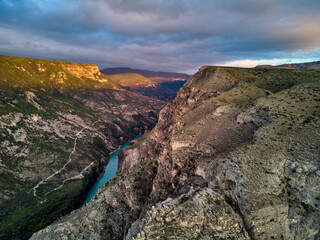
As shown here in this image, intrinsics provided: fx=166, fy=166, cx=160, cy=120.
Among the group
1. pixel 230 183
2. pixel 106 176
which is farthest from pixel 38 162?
pixel 230 183

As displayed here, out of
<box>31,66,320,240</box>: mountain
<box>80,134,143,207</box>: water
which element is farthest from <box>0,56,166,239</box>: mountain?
<box>31,66,320,240</box>: mountain

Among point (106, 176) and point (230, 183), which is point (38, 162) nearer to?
point (106, 176)

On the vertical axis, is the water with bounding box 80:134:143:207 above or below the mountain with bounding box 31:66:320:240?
below

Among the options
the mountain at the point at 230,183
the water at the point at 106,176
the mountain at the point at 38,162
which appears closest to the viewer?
the mountain at the point at 230,183

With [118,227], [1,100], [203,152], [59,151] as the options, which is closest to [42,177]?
[59,151]

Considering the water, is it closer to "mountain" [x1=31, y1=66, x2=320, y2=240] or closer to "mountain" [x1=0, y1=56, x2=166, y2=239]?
"mountain" [x1=0, y1=56, x2=166, y2=239]

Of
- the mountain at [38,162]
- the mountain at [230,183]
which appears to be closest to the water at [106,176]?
the mountain at [38,162]

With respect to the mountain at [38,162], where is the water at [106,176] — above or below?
below

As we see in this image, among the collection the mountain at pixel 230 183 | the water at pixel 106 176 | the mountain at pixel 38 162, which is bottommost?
the water at pixel 106 176

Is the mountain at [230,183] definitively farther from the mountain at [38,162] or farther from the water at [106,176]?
the water at [106,176]

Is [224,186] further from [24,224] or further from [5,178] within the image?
[5,178]
